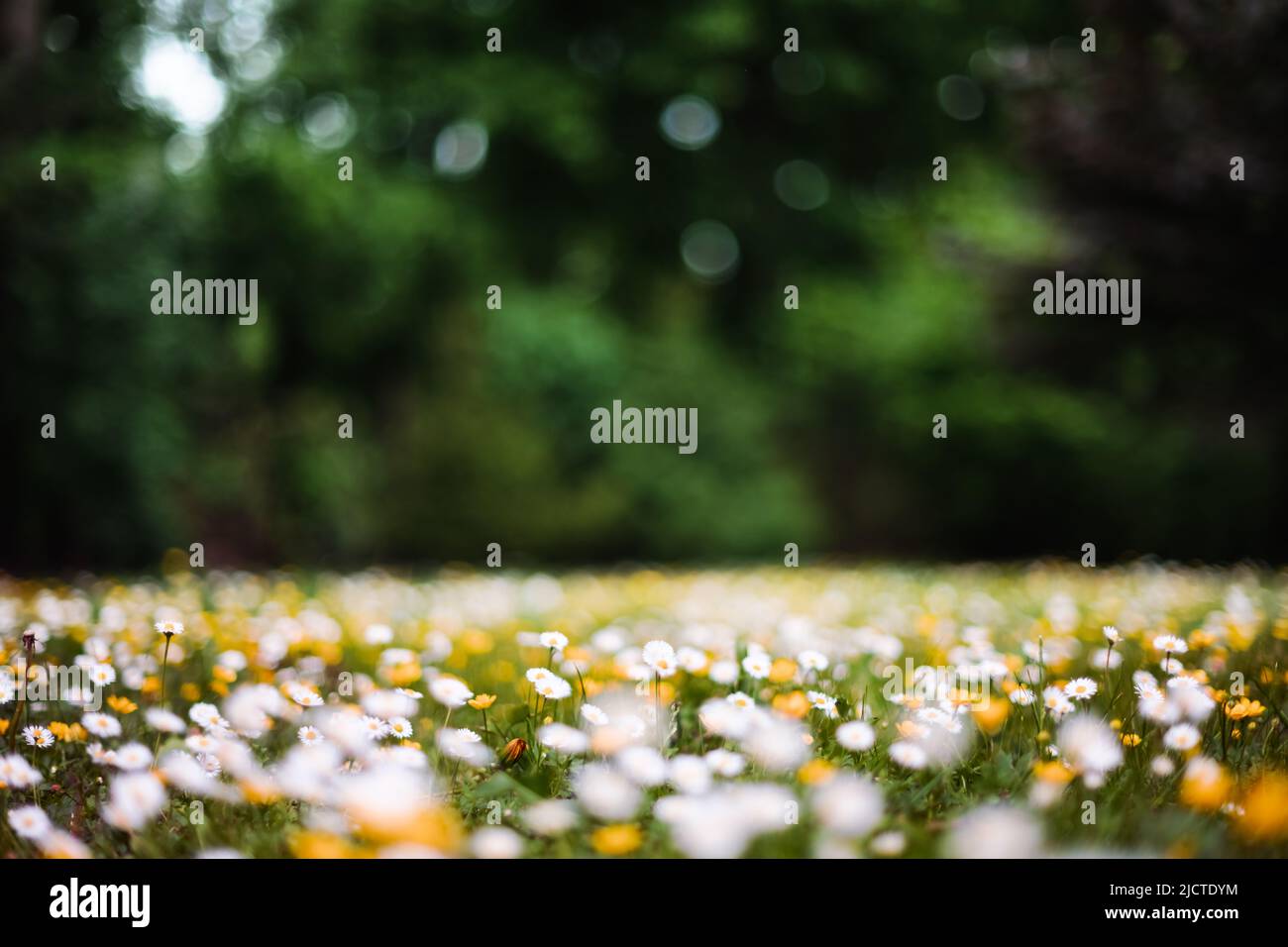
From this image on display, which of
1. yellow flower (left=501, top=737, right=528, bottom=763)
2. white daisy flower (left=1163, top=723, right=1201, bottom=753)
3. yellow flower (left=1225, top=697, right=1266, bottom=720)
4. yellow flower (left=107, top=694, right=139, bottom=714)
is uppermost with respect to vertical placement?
yellow flower (left=107, top=694, right=139, bottom=714)

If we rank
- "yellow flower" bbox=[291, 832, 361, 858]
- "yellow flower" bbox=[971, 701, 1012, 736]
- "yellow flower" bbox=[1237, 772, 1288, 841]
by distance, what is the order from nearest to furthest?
1. "yellow flower" bbox=[291, 832, 361, 858]
2. "yellow flower" bbox=[1237, 772, 1288, 841]
3. "yellow flower" bbox=[971, 701, 1012, 736]

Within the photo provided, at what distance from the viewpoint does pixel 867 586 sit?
221 inches

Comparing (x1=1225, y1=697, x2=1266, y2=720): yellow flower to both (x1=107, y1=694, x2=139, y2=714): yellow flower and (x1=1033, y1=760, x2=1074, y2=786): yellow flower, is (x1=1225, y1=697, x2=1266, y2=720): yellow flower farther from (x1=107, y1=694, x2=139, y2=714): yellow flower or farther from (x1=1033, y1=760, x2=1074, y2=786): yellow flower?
(x1=107, y1=694, x2=139, y2=714): yellow flower

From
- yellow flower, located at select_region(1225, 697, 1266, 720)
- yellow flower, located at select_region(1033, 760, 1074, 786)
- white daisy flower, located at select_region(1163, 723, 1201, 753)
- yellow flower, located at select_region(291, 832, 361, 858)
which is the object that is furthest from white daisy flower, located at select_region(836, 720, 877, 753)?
yellow flower, located at select_region(291, 832, 361, 858)

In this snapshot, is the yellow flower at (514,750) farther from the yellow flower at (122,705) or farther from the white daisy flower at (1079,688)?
the white daisy flower at (1079,688)

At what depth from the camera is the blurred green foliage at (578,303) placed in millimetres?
7027

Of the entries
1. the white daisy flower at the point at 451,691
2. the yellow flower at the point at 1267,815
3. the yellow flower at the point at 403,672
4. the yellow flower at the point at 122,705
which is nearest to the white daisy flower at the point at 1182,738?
the yellow flower at the point at 1267,815

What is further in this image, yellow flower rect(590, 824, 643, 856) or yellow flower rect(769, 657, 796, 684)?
yellow flower rect(769, 657, 796, 684)

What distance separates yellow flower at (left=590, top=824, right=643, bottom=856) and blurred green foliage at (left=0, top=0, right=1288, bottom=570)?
6058mm

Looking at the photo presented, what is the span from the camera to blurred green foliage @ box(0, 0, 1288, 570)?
23.1 feet

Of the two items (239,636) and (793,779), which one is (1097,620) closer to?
(793,779)

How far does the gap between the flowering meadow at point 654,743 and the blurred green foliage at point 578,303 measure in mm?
4732

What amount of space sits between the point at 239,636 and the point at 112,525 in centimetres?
511

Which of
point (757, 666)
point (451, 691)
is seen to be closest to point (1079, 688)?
point (757, 666)
